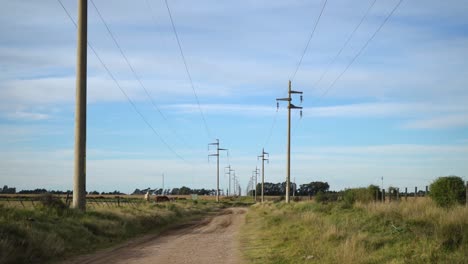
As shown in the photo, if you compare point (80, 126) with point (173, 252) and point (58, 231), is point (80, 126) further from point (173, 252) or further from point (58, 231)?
point (173, 252)

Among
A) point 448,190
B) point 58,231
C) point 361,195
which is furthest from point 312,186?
point 58,231

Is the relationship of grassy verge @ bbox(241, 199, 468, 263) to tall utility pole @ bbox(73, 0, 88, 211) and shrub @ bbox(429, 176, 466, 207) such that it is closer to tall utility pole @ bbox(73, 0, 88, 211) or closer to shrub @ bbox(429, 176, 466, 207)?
shrub @ bbox(429, 176, 466, 207)

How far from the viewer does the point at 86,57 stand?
91.7 feet

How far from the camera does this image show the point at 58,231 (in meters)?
A: 20.2

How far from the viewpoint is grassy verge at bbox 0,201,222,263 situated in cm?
1580

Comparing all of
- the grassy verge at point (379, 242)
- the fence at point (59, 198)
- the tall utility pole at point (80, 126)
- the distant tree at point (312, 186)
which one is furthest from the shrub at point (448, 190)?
the distant tree at point (312, 186)

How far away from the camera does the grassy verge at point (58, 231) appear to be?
15797 millimetres

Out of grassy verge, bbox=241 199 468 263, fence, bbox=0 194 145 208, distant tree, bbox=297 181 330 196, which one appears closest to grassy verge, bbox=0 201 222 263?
fence, bbox=0 194 145 208

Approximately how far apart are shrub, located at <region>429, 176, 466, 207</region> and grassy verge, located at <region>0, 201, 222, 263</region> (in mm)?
15899

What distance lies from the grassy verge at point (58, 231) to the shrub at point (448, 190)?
52.2ft

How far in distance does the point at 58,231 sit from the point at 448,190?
65.4ft

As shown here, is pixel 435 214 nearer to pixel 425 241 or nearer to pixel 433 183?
pixel 425 241

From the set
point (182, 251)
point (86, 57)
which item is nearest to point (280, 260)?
point (182, 251)

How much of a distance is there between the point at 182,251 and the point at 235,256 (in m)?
2.11
